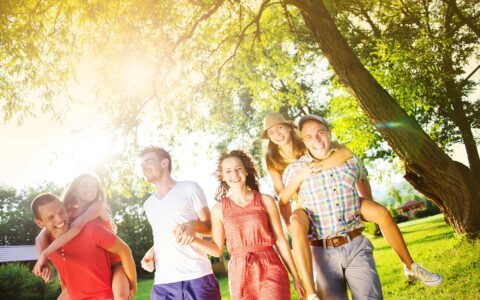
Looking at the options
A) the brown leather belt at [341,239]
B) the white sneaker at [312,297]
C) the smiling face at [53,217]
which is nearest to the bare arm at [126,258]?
the smiling face at [53,217]

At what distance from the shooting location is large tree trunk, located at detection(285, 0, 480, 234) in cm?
784

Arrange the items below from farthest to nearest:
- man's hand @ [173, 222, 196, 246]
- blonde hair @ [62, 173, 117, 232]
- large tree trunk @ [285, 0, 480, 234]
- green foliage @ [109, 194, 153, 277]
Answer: green foliage @ [109, 194, 153, 277] < large tree trunk @ [285, 0, 480, 234] < blonde hair @ [62, 173, 117, 232] < man's hand @ [173, 222, 196, 246]

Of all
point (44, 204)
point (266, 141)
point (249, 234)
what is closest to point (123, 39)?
point (266, 141)

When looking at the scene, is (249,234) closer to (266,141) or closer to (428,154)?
(266,141)

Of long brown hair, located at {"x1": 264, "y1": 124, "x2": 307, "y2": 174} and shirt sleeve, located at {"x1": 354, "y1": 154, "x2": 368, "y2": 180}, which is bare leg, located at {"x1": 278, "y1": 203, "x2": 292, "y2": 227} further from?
shirt sleeve, located at {"x1": 354, "y1": 154, "x2": 368, "y2": 180}

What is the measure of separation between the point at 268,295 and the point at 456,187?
6.50 metres

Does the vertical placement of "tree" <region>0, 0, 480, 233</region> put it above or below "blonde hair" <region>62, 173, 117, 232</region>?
above

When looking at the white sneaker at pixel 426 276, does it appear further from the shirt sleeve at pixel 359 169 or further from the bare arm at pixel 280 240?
the bare arm at pixel 280 240

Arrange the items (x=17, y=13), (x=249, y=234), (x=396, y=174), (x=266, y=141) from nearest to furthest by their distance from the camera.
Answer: (x=249, y=234) → (x=266, y=141) → (x=17, y=13) → (x=396, y=174)

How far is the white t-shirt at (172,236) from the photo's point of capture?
3.52m

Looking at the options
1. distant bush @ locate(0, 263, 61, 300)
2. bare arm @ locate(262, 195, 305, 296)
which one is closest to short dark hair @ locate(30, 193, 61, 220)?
bare arm @ locate(262, 195, 305, 296)

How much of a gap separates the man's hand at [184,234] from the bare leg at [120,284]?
772 millimetres

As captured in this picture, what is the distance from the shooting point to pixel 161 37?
30.3 ft

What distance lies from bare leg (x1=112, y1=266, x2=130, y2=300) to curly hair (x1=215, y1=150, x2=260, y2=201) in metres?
1.09
